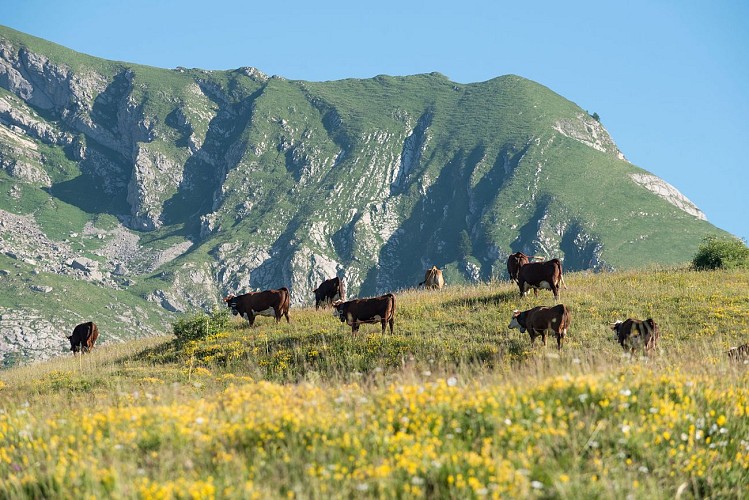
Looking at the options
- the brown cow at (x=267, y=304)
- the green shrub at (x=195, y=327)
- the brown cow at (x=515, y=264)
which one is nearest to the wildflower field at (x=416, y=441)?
the green shrub at (x=195, y=327)

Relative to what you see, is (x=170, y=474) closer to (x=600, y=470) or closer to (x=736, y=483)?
(x=600, y=470)

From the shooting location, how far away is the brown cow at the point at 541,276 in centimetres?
Result: 2792

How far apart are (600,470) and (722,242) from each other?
34973mm

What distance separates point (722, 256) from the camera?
36.6m

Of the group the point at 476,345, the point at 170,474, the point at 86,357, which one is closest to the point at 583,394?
the point at 170,474

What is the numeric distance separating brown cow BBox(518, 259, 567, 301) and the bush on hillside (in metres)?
12.5

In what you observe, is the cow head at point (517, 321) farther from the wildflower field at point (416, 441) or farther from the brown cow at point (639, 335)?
the wildflower field at point (416, 441)

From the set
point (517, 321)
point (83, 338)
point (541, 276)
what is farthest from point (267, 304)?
point (83, 338)

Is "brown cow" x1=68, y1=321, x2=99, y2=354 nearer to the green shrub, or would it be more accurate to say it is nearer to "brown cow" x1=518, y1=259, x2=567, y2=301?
the green shrub

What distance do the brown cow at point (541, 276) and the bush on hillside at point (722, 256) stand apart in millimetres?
12523

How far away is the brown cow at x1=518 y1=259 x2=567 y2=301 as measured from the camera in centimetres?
2792

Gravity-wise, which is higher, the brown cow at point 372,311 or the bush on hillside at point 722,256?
the bush on hillside at point 722,256

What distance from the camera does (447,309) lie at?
28.1m

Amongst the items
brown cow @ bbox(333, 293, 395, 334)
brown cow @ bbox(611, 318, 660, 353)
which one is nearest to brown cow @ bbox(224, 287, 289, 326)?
brown cow @ bbox(333, 293, 395, 334)
